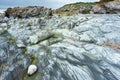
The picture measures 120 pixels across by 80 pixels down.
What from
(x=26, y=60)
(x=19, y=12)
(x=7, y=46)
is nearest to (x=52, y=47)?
(x=26, y=60)

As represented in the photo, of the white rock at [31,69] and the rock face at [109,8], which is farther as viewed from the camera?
the rock face at [109,8]

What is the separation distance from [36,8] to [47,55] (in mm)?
39636

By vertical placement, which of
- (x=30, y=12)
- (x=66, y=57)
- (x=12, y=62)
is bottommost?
(x=30, y=12)

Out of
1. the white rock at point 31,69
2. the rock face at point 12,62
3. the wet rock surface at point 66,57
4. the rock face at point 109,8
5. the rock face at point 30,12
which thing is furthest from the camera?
the rock face at point 30,12

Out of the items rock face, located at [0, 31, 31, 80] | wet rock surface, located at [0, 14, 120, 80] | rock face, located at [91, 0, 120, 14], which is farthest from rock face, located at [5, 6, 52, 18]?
rock face, located at [0, 31, 31, 80]

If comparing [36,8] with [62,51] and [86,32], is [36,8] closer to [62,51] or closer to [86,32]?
[86,32]

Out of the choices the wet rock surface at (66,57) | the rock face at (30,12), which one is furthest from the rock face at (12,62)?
the rock face at (30,12)

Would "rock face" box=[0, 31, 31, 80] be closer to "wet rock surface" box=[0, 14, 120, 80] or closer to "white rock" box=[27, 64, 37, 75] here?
"wet rock surface" box=[0, 14, 120, 80]

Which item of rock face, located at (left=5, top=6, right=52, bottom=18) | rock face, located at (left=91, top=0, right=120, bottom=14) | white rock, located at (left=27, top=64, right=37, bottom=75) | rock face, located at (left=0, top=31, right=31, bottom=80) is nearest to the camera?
white rock, located at (left=27, top=64, right=37, bottom=75)

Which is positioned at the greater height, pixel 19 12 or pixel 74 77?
pixel 74 77

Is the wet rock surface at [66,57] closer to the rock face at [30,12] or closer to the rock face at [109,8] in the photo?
the rock face at [109,8]

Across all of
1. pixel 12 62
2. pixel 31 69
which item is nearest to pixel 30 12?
pixel 12 62

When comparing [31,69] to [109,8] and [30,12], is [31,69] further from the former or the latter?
[30,12]

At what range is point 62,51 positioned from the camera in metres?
12.4
